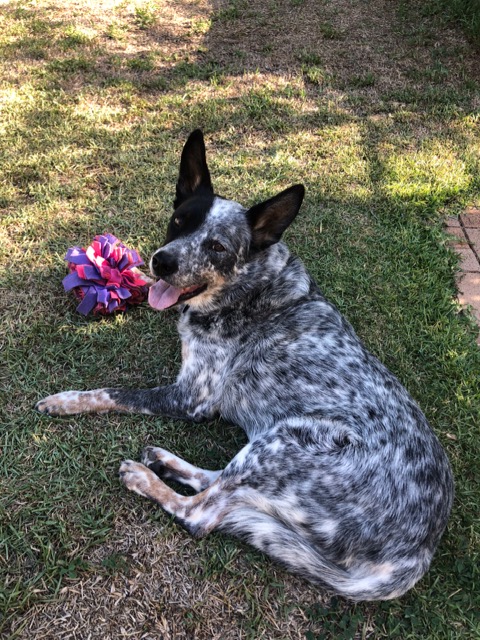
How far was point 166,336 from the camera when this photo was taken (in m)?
3.14

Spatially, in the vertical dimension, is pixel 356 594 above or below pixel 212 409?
below

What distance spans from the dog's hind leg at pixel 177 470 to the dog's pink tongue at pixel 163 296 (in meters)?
0.74

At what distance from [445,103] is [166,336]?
14.3ft

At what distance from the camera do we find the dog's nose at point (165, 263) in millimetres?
2514

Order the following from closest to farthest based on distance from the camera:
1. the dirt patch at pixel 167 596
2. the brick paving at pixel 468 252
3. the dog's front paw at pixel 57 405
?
the dirt patch at pixel 167 596 → the dog's front paw at pixel 57 405 → the brick paving at pixel 468 252

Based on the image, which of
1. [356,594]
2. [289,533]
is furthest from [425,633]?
[289,533]

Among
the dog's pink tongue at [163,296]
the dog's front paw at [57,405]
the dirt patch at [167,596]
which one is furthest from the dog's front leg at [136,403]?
the dirt patch at [167,596]

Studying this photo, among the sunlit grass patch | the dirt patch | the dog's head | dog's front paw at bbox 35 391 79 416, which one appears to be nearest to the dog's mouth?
the dog's head

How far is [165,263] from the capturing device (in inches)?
99.0

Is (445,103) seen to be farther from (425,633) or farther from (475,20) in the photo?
(425,633)

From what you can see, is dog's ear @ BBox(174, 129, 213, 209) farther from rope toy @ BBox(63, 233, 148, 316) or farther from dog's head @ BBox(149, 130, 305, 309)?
rope toy @ BBox(63, 233, 148, 316)

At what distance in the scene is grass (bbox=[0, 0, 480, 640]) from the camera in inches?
85.6

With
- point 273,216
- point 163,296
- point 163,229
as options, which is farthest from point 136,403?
point 163,229

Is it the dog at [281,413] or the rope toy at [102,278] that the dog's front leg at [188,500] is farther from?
the rope toy at [102,278]
